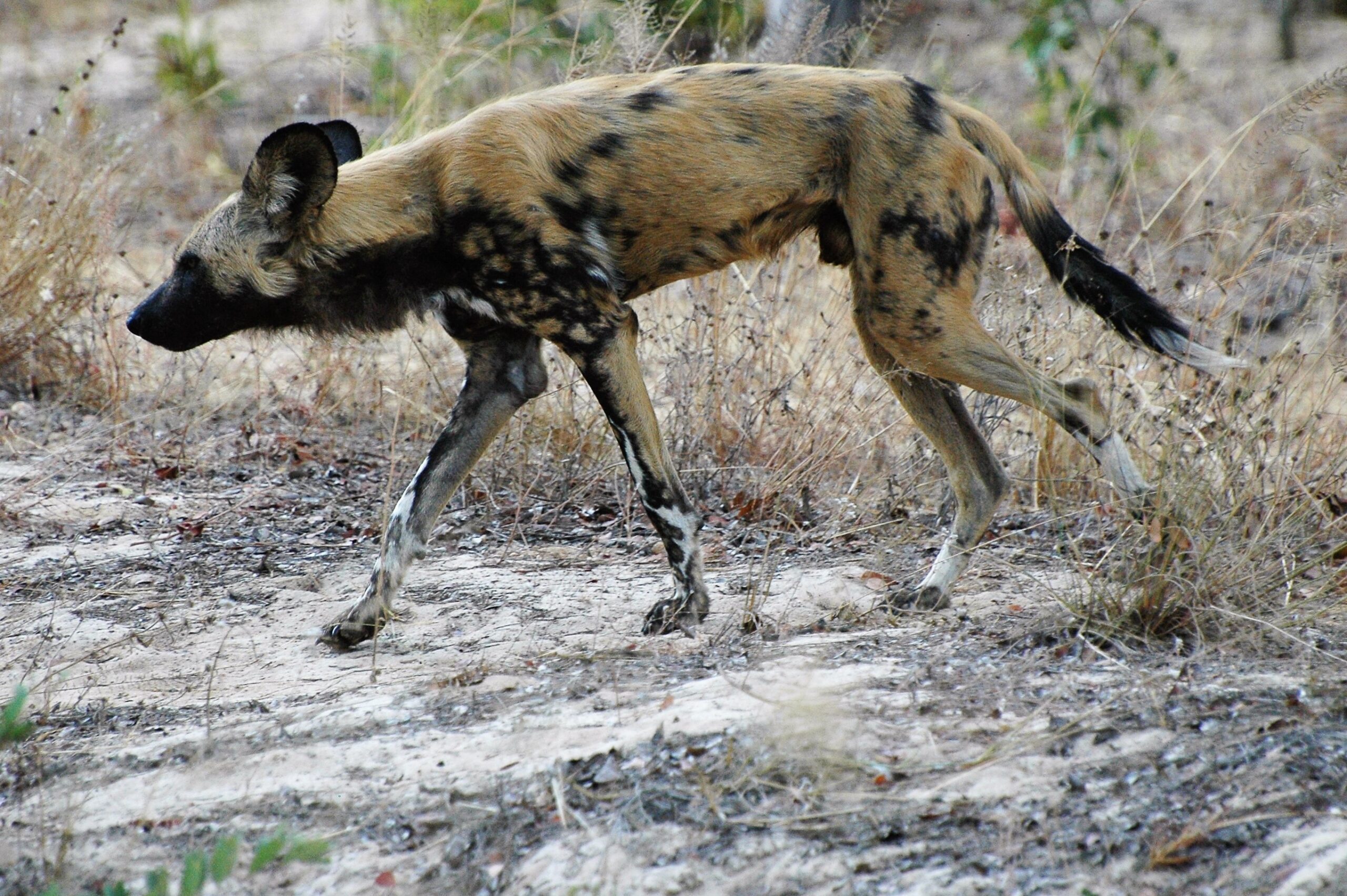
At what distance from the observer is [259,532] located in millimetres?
4559

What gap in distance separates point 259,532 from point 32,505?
78cm


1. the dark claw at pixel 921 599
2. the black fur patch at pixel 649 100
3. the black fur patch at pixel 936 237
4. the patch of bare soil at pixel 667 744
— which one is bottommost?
the dark claw at pixel 921 599

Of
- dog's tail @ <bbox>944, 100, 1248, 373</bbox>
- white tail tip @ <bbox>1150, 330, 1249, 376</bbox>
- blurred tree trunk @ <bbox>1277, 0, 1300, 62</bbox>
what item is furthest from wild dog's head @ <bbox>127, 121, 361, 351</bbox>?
blurred tree trunk @ <bbox>1277, 0, 1300, 62</bbox>

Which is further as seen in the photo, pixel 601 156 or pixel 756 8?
pixel 756 8

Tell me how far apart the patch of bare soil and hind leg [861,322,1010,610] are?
0.18 metres

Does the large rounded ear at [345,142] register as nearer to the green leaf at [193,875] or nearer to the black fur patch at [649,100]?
the black fur patch at [649,100]

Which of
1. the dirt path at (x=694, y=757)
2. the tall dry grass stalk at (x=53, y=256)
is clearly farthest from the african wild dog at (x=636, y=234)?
the tall dry grass stalk at (x=53, y=256)

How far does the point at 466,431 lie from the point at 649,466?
62 centimetres

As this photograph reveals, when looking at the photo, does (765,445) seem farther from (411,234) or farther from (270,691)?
(270,691)

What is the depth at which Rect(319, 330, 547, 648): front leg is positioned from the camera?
12.2 ft

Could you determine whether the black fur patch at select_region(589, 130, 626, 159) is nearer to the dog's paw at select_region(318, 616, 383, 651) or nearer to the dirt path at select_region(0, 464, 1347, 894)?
the dirt path at select_region(0, 464, 1347, 894)

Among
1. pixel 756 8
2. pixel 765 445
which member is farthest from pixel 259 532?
pixel 756 8

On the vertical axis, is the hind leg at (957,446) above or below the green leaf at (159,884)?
below

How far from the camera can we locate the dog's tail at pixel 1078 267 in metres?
3.66
